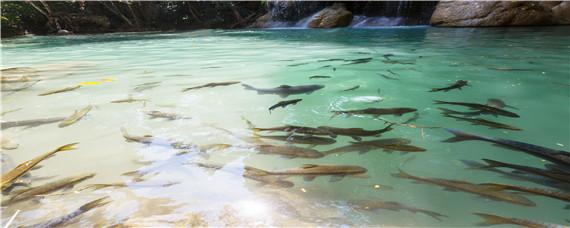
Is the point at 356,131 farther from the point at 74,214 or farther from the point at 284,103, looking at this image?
the point at 74,214

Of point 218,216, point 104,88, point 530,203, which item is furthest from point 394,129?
point 104,88

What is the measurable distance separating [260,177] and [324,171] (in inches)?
11.8

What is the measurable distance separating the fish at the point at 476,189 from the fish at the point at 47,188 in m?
1.49

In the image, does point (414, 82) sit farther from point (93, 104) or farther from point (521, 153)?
point (93, 104)

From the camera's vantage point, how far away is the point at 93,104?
9.83 feet

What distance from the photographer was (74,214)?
140 cm

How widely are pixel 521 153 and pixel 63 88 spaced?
3974 millimetres

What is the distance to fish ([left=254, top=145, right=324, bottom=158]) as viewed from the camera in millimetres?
1855

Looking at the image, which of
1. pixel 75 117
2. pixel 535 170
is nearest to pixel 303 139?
pixel 535 170

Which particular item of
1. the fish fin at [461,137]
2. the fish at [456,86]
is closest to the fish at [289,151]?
the fish fin at [461,137]

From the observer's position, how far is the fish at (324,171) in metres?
1.65

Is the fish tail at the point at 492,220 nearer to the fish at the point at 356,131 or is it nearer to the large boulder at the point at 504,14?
the fish at the point at 356,131

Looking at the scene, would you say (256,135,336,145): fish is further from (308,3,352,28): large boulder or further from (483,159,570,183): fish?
(308,3,352,28): large boulder

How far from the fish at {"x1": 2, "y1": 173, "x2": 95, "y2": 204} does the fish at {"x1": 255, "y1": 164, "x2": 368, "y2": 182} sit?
87 centimetres
